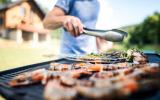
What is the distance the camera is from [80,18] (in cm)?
477

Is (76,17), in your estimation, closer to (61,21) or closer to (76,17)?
(76,17)

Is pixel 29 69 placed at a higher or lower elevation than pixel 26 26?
lower

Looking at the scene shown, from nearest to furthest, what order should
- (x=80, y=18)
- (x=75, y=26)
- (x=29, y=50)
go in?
(x=75, y=26)
(x=80, y=18)
(x=29, y=50)

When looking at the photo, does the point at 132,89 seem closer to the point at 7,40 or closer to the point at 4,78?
the point at 4,78

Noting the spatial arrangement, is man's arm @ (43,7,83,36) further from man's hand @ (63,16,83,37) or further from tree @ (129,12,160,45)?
tree @ (129,12,160,45)

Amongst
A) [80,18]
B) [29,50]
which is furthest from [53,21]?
[29,50]

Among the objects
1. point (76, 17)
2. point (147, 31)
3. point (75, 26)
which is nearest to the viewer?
point (75, 26)

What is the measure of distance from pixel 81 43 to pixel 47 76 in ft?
8.52

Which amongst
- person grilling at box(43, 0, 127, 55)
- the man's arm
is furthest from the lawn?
the man's arm

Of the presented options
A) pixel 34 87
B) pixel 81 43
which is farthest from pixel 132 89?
pixel 81 43

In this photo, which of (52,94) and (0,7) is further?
(0,7)

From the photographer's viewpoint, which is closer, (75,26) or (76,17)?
(75,26)

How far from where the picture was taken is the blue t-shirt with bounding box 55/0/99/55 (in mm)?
4625

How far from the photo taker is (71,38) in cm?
473
